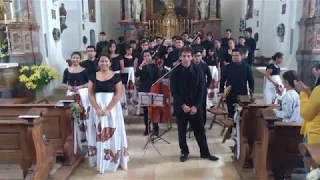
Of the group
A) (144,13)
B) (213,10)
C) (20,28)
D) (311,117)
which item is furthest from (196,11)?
(311,117)

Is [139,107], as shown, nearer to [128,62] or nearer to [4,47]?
[128,62]

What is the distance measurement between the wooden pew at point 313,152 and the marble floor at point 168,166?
1668mm

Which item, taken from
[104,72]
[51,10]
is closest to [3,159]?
[104,72]

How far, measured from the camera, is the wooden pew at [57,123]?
14.9 feet

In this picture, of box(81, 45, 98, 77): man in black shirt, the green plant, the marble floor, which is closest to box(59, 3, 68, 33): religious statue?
the green plant

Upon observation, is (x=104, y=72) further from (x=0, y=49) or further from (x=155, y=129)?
(x=0, y=49)

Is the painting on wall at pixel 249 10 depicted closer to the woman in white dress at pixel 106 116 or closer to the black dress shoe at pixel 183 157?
the black dress shoe at pixel 183 157

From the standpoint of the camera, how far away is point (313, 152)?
2.50m

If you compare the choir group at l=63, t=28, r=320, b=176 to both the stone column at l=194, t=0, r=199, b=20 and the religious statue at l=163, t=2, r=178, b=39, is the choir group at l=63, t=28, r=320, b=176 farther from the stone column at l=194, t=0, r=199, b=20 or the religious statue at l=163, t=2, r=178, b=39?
the stone column at l=194, t=0, r=199, b=20

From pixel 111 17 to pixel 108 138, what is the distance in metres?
13.2

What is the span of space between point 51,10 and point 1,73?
2.47 m

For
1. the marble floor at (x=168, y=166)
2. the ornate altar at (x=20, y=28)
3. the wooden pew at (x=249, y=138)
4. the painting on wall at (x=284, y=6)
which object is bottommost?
the marble floor at (x=168, y=166)

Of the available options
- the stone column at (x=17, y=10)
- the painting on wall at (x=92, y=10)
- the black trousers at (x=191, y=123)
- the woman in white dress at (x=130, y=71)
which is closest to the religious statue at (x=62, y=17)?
the stone column at (x=17, y=10)

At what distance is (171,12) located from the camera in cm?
1555
